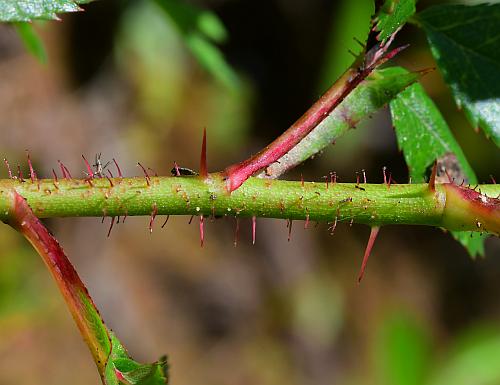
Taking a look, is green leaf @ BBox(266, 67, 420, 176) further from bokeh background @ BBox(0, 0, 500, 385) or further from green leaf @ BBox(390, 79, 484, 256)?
bokeh background @ BBox(0, 0, 500, 385)

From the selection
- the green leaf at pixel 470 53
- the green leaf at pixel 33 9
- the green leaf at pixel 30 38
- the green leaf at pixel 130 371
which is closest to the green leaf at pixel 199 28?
the green leaf at pixel 30 38

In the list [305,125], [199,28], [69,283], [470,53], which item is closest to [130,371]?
[69,283]

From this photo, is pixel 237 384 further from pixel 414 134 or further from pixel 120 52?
pixel 414 134

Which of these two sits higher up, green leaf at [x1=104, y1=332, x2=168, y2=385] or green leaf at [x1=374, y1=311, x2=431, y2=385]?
green leaf at [x1=374, y1=311, x2=431, y2=385]

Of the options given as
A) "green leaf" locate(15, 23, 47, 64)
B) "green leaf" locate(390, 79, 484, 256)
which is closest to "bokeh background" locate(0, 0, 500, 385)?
"green leaf" locate(15, 23, 47, 64)

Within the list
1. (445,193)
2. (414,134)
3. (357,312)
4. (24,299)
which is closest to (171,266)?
(24,299)

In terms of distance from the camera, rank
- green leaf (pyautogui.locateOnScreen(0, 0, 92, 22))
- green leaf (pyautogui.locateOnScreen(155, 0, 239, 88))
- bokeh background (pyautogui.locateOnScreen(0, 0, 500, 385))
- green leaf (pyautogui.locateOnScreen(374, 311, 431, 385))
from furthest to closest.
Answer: bokeh background (pyautogui.locateOnScreen(0, 0, 500, 385)) < green leaf (pyautogui.locateOnScreen(374, 311, 431, 385)) < green leaf (pyautogui.locateOnScreen(155, 0, 239, 88)) < green leaf (pyautogui.locateOnScreen(0, 0, 92, 22))

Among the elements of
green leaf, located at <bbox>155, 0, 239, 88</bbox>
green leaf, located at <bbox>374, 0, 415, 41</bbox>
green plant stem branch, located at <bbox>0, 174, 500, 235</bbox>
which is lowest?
green plant stem branch, located at <bbox>0, 174, 500, 235</bbox>
